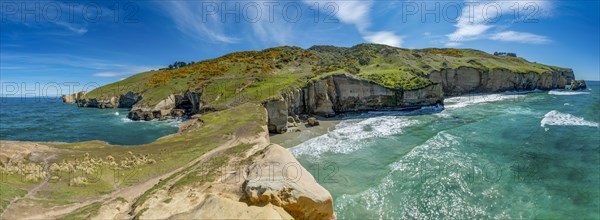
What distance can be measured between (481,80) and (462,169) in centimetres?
8850

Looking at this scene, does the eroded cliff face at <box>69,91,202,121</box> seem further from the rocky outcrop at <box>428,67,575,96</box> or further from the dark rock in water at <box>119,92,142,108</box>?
the rocky outcrop at <box>428,67,575,96</box>

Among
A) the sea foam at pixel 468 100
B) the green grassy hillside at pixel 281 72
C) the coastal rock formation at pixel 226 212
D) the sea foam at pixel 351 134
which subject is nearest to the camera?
the coastal rock formation at pixel 226 212

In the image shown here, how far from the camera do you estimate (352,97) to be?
62625 mm

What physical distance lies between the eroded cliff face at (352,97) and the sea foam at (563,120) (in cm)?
2077

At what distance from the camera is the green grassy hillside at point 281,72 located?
62.4 m

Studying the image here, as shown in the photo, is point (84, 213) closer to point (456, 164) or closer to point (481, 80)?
point (456, 164)

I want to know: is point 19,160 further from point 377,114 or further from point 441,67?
point 441,67

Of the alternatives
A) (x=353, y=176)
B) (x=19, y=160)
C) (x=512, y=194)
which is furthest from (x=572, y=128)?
(x=19, y=160)

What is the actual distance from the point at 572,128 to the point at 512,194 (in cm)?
3058

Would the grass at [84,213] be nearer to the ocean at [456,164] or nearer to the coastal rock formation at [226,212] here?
the coastal rock formation at [226,212]

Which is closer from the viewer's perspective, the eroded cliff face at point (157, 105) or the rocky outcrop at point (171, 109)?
the rocky outcrop at point (171, 109)

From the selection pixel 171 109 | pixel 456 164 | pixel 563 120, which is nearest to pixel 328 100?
pixel 456 164

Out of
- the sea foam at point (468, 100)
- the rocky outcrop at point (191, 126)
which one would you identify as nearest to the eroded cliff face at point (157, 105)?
the rocky outcrop at point (191, 126)

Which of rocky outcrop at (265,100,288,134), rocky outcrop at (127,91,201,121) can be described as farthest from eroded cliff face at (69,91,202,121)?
rocky outcrop at (265,100,288,134)
